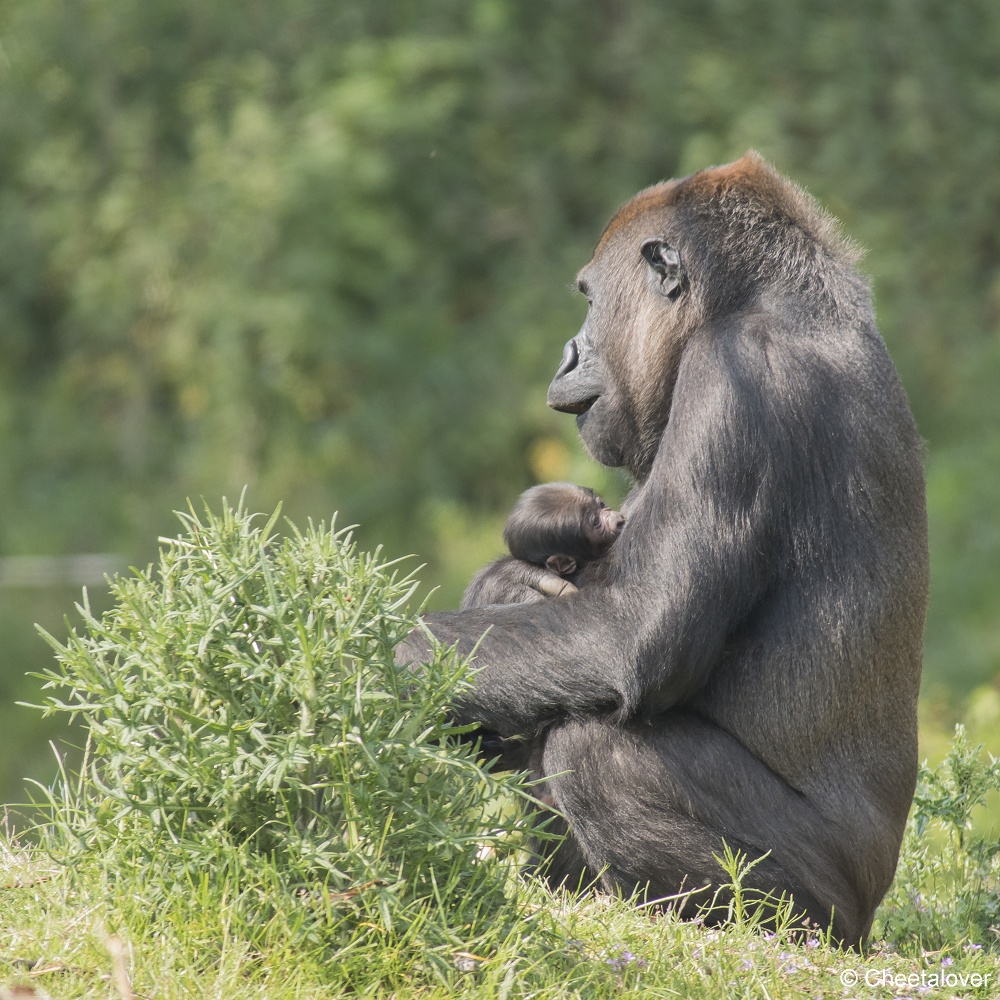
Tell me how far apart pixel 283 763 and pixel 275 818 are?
0.70 ft

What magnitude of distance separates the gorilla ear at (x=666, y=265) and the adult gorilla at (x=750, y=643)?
346 mm

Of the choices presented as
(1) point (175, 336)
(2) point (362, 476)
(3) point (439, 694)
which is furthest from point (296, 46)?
(3) point (439, 694)

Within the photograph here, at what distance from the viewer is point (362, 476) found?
12000 millimetres

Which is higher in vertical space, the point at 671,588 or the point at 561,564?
the point at 671,588

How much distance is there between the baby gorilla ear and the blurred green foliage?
20.7ft

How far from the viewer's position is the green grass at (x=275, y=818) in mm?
2650

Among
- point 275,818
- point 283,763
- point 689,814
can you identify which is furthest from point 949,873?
point 283,763

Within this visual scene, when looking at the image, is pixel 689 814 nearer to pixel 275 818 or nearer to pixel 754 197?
pixel 275 818

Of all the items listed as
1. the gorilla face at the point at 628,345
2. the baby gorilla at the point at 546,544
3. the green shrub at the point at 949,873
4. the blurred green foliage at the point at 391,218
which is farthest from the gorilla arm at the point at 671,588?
the blurred green foliage at the point at 391,218

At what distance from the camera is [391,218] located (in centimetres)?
1260

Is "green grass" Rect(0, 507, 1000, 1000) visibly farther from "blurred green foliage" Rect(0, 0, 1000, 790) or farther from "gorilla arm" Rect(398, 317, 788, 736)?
"blurred green foliage" Rect(0, 0, 1000, 790)

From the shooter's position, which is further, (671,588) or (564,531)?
(564,531)

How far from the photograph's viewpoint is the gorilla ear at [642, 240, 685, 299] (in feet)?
13.7

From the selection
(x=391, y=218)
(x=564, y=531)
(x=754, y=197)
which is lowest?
(x=564, y=531)
